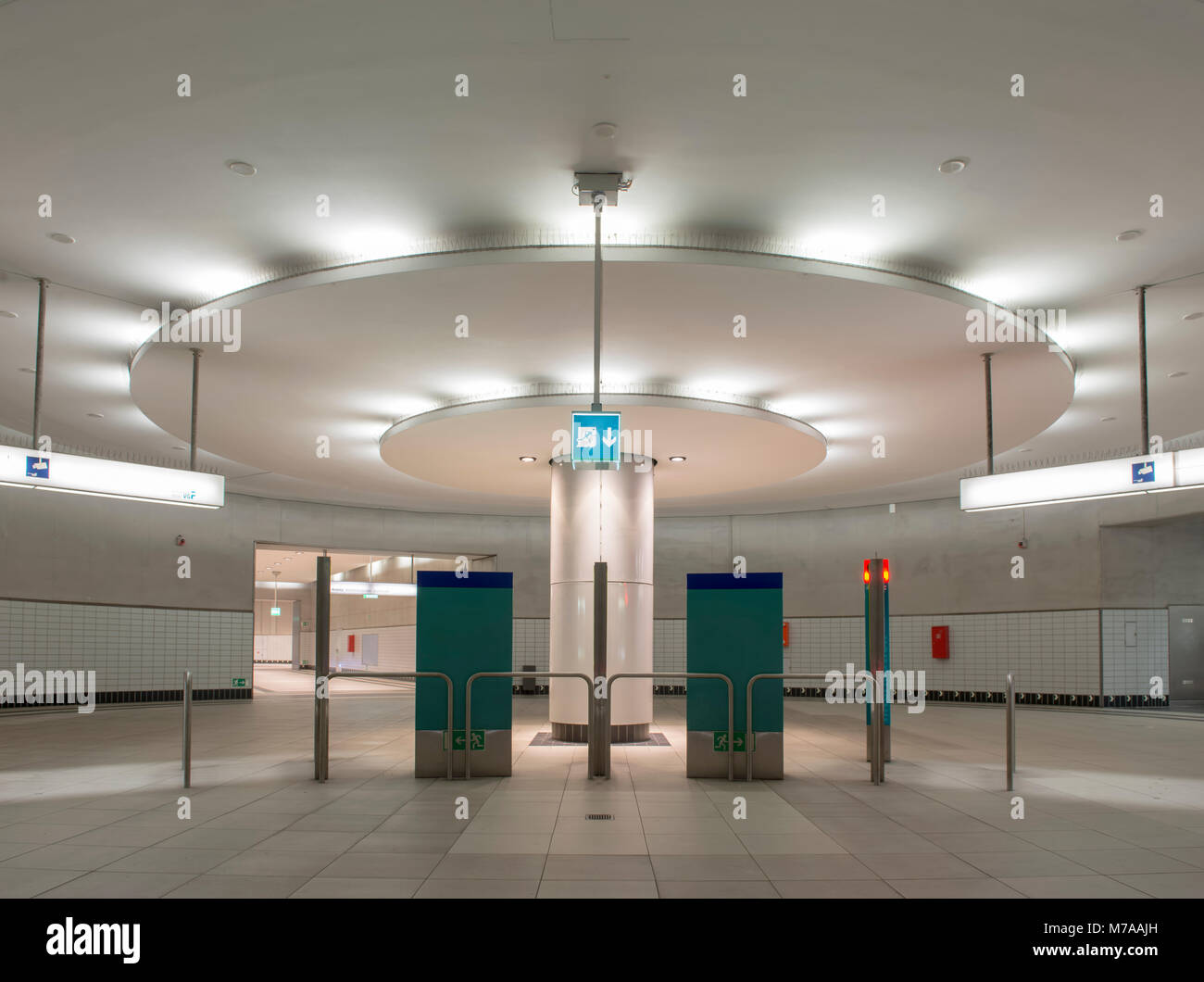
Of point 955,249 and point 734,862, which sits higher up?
point 955,249

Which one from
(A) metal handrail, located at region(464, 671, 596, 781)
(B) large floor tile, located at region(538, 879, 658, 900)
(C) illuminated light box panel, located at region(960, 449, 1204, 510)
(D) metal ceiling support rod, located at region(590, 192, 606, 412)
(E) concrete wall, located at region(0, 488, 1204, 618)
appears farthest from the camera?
(E) concrete wall, located at region(0, 488, 1204, 618)

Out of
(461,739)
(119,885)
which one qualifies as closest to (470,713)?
(461,739)

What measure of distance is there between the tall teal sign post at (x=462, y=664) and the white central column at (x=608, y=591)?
109 inches

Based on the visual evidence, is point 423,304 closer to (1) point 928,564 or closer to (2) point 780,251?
(2) point 780,251

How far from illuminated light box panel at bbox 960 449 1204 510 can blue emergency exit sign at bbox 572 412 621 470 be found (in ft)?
14.5

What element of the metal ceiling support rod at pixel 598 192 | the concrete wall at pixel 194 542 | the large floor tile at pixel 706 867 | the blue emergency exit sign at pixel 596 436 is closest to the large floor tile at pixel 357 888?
the large floor tile at pixel 706 867

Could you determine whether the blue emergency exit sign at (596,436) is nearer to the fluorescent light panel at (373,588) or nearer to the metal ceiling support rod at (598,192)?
the metal ceiling support rod at (598,192)

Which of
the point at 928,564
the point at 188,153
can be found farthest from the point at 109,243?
the point at 928,564

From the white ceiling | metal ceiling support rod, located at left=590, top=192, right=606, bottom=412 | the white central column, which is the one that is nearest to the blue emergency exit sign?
metal ceiling support rod, located at left=590, top=192, right=606, bottom=412

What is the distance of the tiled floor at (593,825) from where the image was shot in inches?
175

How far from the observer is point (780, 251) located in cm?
642

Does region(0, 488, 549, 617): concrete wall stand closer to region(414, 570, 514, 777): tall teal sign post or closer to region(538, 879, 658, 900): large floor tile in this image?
region(414, 570, 514, 777): tall teal sign post

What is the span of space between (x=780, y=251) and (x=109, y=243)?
495 centimetres

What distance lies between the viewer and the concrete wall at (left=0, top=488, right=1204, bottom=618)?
1467 centimetres
